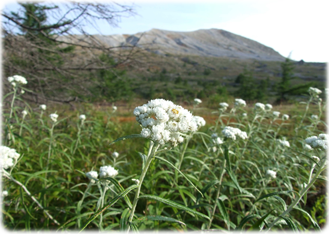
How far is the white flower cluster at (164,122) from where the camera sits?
109 cm

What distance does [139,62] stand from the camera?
18.4 ft

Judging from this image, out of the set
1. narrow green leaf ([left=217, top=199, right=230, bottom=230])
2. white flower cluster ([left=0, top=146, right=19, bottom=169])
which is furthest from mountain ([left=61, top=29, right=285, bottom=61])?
white flower cluster ([left=0, top=146, right=19, bottom=169])

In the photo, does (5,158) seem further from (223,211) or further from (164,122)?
(223,211)

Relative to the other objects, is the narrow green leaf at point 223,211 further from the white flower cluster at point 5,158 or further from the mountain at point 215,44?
the mountain at point 215,44

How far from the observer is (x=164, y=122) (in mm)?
1192

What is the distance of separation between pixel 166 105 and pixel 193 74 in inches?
2585

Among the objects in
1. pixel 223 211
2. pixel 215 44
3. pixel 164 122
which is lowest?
pixel 223 211

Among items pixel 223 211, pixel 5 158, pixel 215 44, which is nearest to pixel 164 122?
pixel 223 211

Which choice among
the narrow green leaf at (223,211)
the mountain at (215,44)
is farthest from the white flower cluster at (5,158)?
the mountain at (215,44)

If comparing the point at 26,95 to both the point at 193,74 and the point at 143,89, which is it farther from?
the point at 193,74

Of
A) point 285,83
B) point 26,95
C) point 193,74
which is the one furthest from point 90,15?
point 193,74

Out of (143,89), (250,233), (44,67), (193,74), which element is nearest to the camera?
(250,233)

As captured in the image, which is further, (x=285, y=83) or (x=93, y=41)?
(x=285, y=83)

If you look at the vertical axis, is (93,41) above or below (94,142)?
above
